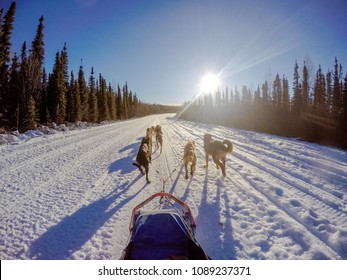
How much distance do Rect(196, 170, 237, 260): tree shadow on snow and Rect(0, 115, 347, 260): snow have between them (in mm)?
17

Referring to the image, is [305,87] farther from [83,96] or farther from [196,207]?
[196,207]

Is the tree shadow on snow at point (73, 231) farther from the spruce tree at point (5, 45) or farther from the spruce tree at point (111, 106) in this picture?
the spruce tree at point (111, 106)

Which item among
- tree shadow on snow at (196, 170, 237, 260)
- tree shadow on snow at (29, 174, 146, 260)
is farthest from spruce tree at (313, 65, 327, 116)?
tree shadow on snow at (29, 174, 146, 260)

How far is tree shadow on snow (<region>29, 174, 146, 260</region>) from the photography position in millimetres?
3514

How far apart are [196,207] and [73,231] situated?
8.56 feet

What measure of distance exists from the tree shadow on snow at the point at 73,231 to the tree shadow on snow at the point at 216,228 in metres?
1.93

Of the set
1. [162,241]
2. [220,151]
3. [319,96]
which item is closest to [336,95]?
[319,96]

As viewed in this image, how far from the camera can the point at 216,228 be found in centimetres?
419

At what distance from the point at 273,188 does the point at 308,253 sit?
296 centimetres

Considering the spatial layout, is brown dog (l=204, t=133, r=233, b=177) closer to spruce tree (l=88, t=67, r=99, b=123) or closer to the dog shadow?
the dog shadow

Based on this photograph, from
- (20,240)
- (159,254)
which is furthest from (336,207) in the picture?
(20,240)
